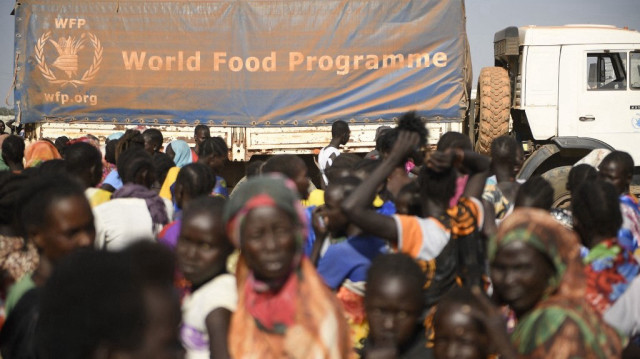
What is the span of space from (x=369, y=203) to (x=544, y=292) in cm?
86

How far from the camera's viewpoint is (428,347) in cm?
272

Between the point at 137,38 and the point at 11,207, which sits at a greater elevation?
the point at 137,38

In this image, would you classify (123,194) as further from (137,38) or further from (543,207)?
(137,38)

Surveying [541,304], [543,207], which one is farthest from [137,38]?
[541,304]

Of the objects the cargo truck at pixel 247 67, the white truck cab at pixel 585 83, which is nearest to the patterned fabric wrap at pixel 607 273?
the white truck cab at pixel 585 83

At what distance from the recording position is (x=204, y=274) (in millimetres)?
2715

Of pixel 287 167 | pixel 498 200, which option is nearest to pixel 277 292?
pixel 287 167

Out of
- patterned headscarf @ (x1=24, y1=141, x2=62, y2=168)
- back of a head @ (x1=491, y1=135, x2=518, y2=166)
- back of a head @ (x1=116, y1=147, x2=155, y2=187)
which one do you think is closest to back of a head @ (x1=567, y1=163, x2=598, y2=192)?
back of a head @ (x1=491, y1=135, x2=518, y2=166)

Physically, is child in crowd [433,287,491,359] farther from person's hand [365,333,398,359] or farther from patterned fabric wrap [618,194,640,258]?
patterned fabric wrap [618,194,640,258]

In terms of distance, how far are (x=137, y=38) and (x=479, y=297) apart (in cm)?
1020

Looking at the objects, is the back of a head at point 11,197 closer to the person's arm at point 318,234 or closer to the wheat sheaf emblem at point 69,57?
the person's arm at point 318,234

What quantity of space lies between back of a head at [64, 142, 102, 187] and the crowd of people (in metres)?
0.88

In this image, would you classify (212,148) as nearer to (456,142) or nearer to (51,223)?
(456,142)

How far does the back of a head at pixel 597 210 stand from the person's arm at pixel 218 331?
1.77 m
